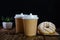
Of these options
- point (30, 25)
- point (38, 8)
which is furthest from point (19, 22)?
point (38, 8)

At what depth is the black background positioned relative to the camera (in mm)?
2018

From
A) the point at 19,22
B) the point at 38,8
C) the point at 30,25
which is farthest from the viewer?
the point at 38,8

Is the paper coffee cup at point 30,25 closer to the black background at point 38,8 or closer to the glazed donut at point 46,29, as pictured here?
the glazed donut at point 46,29

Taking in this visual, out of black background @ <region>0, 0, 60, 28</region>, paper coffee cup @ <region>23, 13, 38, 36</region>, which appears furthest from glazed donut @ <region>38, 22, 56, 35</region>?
black background @ <region>0, 0, 60, 28</region>

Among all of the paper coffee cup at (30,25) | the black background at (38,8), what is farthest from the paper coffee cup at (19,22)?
the black background at (38,8)

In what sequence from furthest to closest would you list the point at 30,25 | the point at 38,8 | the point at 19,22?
the point at 38,8, the point at 19,22, the point at 30,25

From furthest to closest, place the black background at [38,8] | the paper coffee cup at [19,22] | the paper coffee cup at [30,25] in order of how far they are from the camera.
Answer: the black background at [38,8] < the paper coffee cup at [19,22] < the paper coffee cup at [30,25]

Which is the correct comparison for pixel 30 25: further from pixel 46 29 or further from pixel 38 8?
pixel 38 8

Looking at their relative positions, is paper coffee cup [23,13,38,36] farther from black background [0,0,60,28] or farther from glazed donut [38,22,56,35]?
black background [0,0,60,28]

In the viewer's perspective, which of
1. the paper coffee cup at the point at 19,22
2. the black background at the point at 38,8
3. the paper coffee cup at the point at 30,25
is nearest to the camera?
the paper coffee cup at the point at 30,25

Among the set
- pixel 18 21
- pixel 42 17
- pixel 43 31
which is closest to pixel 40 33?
pixel 43 31

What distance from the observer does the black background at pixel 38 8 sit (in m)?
2.02

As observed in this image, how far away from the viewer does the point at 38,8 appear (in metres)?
2.02

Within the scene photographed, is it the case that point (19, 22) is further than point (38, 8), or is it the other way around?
point (38, 8)
